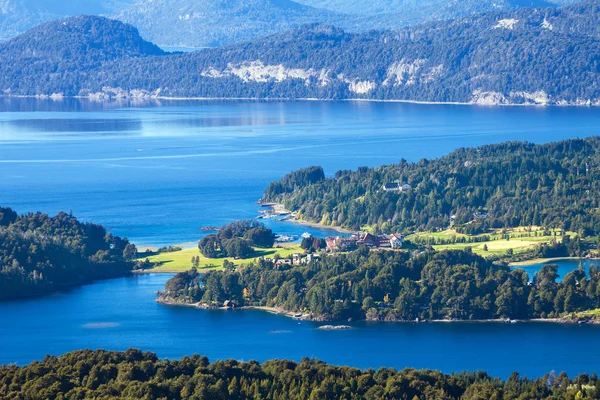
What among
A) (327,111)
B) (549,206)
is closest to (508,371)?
(549,206)

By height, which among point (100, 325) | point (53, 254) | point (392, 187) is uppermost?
point (392, 187)

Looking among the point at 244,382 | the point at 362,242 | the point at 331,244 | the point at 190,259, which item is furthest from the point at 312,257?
the point at 244,382

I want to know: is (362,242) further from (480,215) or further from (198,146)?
(198,146)

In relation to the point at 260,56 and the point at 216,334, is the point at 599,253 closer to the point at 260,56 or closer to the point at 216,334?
the point at 216,334

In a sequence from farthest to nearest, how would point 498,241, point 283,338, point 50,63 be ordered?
point 50,63 < point 498,241 < point 283,338

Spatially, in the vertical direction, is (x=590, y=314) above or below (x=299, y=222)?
above

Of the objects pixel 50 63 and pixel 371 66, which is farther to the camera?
pixel 50 63

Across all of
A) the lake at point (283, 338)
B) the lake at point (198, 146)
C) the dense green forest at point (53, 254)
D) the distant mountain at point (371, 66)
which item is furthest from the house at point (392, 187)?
the distant mountain at point (371, 66)
